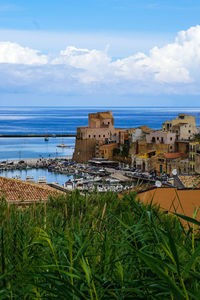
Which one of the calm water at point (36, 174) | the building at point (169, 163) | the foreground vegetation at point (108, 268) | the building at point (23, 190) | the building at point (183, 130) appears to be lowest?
the calm water at point (36, 174)

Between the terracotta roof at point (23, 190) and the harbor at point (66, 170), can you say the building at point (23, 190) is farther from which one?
the harbor at point (66, 170)

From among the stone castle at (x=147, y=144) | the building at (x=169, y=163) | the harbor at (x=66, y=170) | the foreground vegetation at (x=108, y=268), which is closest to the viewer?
the foreground vegetation at (x=108, y=268)

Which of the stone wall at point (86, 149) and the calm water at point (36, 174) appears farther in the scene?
the stone wall at point (86, 149)

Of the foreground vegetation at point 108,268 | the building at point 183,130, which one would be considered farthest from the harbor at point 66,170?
the foreground vegetation at point 108,268

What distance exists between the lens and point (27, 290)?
1.76 m

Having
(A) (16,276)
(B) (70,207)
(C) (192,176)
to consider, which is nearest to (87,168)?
(C) (192,176)

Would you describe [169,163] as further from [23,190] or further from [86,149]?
[23,190]

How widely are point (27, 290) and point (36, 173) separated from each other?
147 ft

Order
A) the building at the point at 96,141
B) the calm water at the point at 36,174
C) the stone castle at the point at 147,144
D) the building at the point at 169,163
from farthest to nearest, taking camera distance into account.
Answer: the building at the point at 96,141, the calm water at the point at 36,174, the stone castle at the point at 147,144, the building at the point at 169,163

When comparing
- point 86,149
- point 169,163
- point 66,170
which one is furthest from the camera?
point 86,149

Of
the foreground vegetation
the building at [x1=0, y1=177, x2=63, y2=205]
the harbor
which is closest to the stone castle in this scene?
the harbor

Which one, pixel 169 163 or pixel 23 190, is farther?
pixel 169 163

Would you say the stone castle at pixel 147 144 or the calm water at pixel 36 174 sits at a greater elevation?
the stone castle at pixel 147 144

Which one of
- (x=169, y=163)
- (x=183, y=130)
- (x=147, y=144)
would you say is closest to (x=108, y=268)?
(x=169, y=163)
